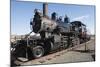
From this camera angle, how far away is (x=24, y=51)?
2.55 metres

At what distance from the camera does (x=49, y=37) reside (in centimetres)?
267

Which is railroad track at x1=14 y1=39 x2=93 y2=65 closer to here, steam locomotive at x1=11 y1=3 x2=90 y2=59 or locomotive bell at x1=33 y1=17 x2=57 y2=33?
steam locomotive at x1=11 y1=3 x2=90 y2=59

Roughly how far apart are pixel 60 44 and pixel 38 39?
32 centimetres

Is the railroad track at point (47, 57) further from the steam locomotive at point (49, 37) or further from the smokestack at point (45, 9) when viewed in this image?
the smokestack at point (45, 9)

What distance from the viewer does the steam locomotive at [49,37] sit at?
2.56 meters

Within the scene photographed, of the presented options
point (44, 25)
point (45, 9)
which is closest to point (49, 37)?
point (44, 25)

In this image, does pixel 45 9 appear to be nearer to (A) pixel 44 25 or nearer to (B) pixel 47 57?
(A) pixel 44 25

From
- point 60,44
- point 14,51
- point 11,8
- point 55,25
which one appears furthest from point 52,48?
point 11,8

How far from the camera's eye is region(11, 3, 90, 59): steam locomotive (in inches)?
101

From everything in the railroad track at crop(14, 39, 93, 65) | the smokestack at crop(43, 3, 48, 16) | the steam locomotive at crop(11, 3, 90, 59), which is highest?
the smokestack at crop(43, 3, 48, 16)

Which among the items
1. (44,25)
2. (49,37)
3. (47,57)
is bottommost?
(47,57)

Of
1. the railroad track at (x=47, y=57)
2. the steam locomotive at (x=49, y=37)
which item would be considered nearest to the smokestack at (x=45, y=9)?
the steam locomotive at (x=49, y=37)

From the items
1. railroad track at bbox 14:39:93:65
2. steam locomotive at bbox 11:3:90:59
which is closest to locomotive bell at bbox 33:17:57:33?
steam locomotive at bbox 11:3:90:59

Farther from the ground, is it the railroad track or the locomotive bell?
the locomotive bell
